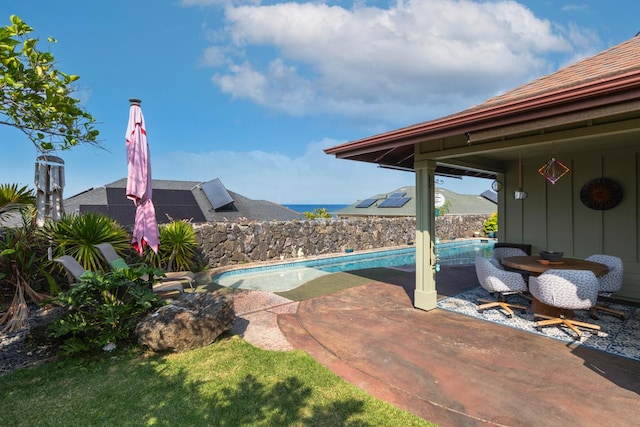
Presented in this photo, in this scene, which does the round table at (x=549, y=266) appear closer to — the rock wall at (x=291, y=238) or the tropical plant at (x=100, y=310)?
the tropical plant at (x=100, y=310)

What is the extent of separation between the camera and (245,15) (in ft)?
39.0

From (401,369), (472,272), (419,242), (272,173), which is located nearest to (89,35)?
(419,242)

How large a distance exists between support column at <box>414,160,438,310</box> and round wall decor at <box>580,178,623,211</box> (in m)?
4.18

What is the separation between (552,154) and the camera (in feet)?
24.6

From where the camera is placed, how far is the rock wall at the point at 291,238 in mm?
10914

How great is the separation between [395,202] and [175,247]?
59.8ft

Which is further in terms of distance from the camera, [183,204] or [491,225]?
[491,225]

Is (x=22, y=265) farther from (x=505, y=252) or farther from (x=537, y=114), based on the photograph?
(x=505, y=252)

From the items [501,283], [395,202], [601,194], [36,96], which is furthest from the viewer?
[395,202]

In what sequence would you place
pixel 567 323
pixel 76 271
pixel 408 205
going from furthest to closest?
1. pixel 408 205
2. pixel 76 271
3. pixel 567 323

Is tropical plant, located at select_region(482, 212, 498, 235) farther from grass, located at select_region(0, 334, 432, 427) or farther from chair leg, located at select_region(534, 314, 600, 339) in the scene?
grass, located at select_region(0, 334, 432, 427)

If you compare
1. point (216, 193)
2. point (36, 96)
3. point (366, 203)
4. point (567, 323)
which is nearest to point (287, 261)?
point (216, 193)

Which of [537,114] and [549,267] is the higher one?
[537,114]

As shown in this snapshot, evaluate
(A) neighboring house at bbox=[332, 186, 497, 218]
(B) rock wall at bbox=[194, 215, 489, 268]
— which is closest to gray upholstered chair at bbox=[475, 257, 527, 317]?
(B) rock wall at bbox=[194, 215, 489, 268]
